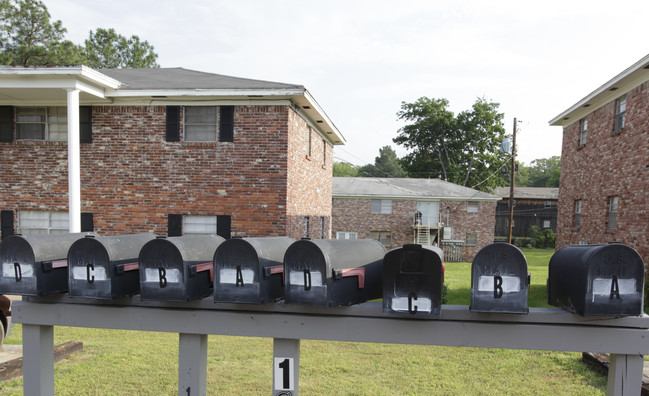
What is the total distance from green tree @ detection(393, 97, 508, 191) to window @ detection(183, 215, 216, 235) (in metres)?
32.8

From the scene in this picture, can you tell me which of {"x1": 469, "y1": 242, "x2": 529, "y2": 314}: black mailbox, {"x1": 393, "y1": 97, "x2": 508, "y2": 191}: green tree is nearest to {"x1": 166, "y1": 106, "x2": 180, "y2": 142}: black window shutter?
{"x1": 469, "y1": 242, "x2": 529, "y2": 314}: black mailbox

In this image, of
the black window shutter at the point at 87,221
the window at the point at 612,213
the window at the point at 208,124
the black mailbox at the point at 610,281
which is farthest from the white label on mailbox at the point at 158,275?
the window at the point at 612,213

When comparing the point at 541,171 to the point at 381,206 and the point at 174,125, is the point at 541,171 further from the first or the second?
the point at 174,125

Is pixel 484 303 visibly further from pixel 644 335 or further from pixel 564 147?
pixel 564 147

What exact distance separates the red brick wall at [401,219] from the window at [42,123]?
19.3 m

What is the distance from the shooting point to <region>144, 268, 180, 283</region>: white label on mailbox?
2521 mm

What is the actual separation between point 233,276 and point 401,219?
26856mm

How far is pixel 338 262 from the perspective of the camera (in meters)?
2.47

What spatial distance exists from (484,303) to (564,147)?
59.7 ft

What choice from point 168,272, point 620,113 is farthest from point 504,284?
point 620,113

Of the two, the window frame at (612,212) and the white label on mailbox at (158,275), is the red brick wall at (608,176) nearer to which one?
the window frame at (612,212)

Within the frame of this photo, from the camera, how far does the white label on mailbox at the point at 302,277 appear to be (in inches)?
93.4

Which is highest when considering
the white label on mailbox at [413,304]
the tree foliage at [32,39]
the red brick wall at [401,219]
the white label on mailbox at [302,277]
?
the tree foliage at [32,39]

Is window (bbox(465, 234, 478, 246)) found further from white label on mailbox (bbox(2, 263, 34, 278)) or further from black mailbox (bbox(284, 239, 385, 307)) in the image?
white label on mailbox (bbox(2, 263, 34, 278))
